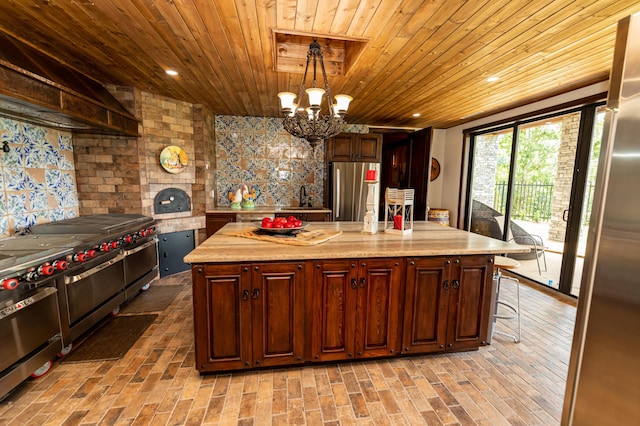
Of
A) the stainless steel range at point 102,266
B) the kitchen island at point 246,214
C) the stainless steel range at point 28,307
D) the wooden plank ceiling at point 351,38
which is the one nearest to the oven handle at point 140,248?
the stainless steel range at point 102,266

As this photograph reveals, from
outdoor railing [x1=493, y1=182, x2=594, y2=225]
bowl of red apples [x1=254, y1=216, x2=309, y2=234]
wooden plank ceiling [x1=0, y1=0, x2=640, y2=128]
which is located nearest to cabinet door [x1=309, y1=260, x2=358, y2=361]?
bowl of red apples [x1=254, y1=216, x2=309, y2=234]

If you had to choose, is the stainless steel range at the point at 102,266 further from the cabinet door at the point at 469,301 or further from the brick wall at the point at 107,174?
the cabinet door at the point at 469,301

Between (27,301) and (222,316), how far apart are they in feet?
3.99

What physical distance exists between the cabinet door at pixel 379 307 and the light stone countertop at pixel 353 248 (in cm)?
13

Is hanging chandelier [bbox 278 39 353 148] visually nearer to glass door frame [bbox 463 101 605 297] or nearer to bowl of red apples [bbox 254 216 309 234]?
bowl of red apples [bbox 254 216 309 234]

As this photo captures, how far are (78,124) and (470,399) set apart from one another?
4142 mm

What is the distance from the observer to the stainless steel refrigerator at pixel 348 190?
15.9 ft

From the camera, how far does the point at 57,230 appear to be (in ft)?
8.70

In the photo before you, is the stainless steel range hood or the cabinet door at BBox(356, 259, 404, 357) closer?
the stainless steel range hood

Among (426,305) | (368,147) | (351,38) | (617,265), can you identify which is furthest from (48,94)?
(368,147)

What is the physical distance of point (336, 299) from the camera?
6.63 feet

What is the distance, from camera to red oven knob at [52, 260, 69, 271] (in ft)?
6.45

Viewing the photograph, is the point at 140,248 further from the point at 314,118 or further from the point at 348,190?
the point at 348,190

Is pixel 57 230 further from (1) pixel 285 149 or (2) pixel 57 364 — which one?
(1) pixel 285 149
